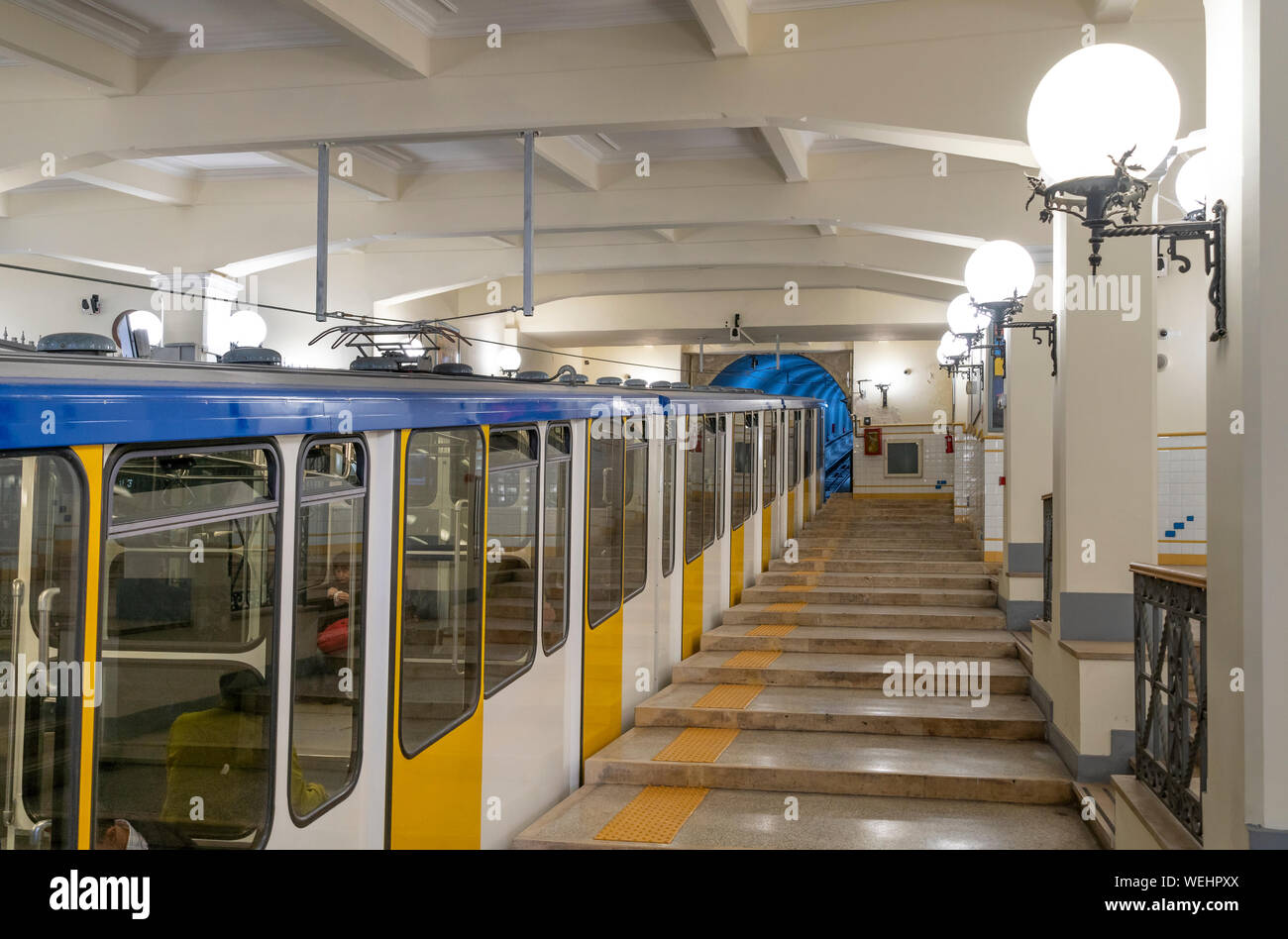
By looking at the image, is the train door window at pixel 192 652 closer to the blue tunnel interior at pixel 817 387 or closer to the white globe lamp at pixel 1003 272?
the white globe lamp at pixel 1003 272

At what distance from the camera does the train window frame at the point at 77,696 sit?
214 cm

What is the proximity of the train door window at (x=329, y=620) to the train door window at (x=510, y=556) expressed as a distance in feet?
3.65

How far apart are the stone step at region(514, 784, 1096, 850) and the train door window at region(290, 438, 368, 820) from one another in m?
1.83

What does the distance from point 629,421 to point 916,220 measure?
362 cm

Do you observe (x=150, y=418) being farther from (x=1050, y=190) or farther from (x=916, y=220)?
(x=916, y=220)

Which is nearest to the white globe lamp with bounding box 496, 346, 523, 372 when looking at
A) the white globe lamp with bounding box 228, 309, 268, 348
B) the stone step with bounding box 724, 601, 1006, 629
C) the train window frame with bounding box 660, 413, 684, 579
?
the stone step with bounding box 724, 601, 1006, 629

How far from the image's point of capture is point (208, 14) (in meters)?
6.39

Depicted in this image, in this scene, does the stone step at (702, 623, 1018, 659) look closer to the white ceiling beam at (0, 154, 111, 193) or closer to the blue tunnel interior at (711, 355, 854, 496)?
the white ceiling beam at (0, 154, 111, 193)

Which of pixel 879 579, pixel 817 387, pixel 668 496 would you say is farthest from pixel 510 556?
pixel 817 387

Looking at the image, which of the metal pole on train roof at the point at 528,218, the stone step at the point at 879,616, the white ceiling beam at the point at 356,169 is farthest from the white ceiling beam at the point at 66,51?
the stone step at the point at 879,616

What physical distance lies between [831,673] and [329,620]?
5271 millimetres

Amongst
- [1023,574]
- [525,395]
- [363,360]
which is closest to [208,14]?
[363,360]

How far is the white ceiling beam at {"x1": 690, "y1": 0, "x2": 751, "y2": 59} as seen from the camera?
18.6 feet
